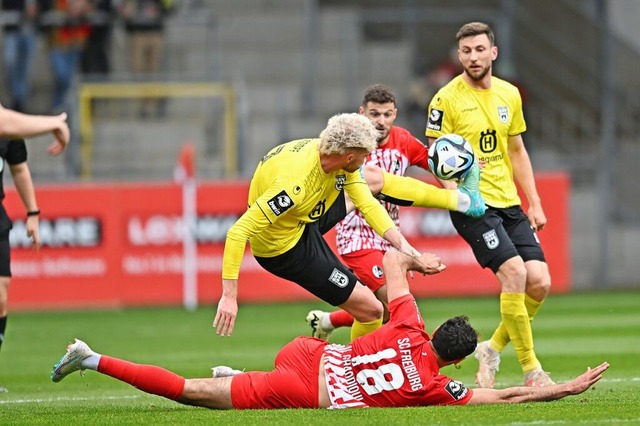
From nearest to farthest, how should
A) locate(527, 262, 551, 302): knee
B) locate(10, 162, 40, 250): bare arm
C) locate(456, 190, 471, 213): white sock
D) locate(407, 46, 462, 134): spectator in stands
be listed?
locate(456, 190, 471, 213): white sock
locate(527, 262, 551, 302): knee
locate(10, 162, 40, 250): bare arm
locate(407, 46, 462, 134): spectator in stands

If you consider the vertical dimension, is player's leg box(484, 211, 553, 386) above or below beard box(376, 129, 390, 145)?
below

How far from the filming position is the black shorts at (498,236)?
988cm

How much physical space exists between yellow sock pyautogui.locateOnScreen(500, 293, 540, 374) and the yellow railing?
1252 centimetres

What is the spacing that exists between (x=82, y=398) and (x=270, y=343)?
461cm

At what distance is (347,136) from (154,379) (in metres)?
2.03

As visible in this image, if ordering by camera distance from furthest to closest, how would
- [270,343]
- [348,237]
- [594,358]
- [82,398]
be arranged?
[270,343] < [594,358] < [348,237] < [82,398]

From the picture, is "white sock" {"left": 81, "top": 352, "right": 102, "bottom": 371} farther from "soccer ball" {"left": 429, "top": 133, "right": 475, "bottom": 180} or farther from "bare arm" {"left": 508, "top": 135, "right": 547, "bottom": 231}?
"bare arm" {"left": 508, "top": 135, "right": 547, "bottom": 231}

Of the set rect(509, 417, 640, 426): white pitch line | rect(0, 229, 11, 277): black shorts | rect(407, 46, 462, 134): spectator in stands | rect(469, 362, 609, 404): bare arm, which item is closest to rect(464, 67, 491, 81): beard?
rect(469, 362, 609, 404): bare arm

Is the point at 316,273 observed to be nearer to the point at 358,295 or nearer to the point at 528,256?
the point at 358,295

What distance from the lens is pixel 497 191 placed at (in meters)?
10.2

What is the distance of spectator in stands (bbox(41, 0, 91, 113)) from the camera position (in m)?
22.8

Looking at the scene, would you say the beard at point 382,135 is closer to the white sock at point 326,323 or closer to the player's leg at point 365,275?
the player's leg at point 365,275

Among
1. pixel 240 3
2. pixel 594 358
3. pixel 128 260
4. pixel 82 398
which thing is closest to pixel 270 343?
pixel 594 358

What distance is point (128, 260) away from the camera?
65.7 feet
